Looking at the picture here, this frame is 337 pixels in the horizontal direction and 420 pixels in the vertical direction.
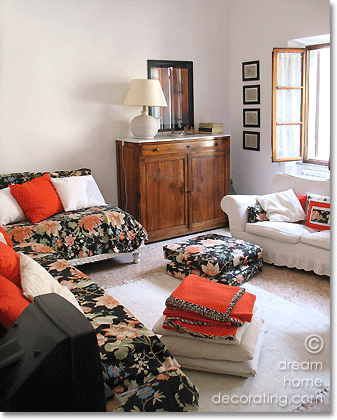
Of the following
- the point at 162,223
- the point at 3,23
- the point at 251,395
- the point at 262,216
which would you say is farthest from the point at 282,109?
the point at 251,395

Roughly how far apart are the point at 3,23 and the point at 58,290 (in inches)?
115

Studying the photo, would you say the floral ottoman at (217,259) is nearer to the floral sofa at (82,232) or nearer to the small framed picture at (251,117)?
the floral sofa at (82,232)

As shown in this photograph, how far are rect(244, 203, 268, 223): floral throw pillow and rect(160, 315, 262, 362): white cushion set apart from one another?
1704mm

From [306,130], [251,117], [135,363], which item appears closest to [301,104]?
[306,130]

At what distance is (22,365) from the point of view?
1377 millimetres

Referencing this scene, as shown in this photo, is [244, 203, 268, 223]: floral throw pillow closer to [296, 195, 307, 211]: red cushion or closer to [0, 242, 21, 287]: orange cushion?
[296, 195, 307, 211]: red cushion

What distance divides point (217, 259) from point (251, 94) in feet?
8.66

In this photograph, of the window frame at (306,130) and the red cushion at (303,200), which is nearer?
the red cushion at (303,200)

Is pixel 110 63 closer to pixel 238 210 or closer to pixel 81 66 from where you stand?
pixel 81 66

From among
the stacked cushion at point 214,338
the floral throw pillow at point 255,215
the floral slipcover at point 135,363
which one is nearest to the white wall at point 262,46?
the floral throw pillow at point 255,215

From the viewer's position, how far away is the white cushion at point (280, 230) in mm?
3598

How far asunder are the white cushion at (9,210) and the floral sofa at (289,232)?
182cm

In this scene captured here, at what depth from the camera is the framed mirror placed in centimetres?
493

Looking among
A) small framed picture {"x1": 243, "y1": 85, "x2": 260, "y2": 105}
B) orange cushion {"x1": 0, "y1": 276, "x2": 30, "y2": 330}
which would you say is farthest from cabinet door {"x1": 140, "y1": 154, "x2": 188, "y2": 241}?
orange cushion {"x1": 0, "y1": 276, "x2": 30, "y2": 330}
